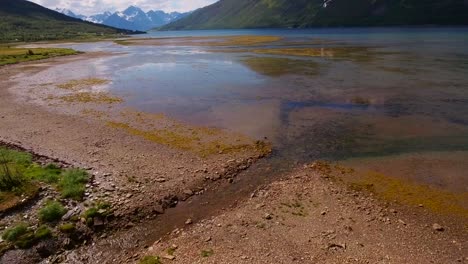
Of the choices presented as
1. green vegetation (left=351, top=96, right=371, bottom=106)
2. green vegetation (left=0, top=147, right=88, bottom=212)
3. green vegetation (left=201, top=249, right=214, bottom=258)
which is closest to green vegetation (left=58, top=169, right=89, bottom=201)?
green vegetation (left=0, top=147, right=88, bottom=212)

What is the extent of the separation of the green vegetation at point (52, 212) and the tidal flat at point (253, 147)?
2.75 metres

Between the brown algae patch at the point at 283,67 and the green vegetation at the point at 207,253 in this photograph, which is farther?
the brown algae patch at the point at 283,67

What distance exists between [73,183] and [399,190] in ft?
66.5

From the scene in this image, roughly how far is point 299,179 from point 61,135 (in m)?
22.7

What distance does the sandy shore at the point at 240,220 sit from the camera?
50.5 ft

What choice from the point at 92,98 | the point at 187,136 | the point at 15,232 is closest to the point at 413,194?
the point at 187,136

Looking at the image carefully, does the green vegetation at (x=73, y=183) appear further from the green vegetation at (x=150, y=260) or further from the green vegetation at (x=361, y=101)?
the green vegetation at (x=361, y=101)

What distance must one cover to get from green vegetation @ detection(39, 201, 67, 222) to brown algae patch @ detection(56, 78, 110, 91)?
1625 inches

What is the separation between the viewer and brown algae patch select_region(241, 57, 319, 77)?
65562 mm

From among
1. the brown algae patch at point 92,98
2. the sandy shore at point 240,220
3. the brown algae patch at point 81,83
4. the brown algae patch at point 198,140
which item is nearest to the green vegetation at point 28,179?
the sandy shore at point 240,220

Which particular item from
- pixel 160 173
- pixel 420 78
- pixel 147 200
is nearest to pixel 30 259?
pixel 147 200

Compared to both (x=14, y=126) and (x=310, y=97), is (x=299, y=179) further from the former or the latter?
(x=14, y=126)

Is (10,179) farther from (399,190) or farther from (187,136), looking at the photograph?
(399,190)

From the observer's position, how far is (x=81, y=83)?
60625 millimetres
